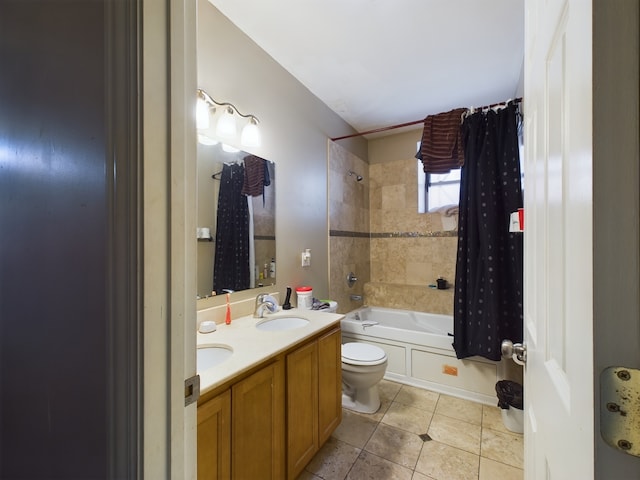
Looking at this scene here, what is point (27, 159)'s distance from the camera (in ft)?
2.31

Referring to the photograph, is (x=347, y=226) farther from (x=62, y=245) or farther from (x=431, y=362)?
(x=62, y=245)

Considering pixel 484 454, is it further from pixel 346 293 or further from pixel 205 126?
pixel 205 126

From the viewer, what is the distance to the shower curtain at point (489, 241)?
2223mm

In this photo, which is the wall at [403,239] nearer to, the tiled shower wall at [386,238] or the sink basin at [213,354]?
the tiled shower wall at [386,238]

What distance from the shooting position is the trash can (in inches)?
74.5

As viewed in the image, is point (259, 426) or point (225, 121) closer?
point (259, 426)

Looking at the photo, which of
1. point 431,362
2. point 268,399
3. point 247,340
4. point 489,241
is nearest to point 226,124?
point 247,340

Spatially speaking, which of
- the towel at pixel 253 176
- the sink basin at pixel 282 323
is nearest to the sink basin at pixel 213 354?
the sink basin at pixel 282 323

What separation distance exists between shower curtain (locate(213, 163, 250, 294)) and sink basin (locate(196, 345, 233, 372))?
0.42 meters

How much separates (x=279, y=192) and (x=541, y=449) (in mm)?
1914

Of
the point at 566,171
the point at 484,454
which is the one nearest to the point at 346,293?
the point at 484,454

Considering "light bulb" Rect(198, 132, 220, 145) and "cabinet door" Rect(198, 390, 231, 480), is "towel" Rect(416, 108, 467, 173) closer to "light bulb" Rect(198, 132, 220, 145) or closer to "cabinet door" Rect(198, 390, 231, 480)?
"light bulb" Rect(198, 132, 220, 145)

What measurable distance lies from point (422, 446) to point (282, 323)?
1187 millimetres

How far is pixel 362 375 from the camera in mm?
2047
